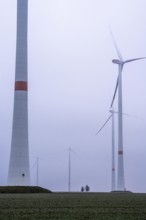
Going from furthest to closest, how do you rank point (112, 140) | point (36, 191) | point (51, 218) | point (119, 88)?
point (112, 140), point (119, 88), point (36, 191), point (51, 218)

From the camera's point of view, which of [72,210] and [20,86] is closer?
[72,210]

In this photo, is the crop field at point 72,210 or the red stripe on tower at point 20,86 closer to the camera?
the crop field at point 72,210

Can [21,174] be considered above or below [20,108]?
below

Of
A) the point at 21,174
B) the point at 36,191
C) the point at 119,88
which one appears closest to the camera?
the point at 36,191

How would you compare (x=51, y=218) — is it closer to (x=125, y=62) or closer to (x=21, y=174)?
(x=21, y=174)

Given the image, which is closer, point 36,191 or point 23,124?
point 36,191

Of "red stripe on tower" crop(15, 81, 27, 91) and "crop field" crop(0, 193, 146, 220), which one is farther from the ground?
"red stripe on tower" crop(15, 81, 27, 91)

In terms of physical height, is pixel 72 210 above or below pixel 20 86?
below

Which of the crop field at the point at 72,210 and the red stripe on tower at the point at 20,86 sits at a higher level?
the red stripe on tower at the point at 20,86

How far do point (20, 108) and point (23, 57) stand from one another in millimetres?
5737

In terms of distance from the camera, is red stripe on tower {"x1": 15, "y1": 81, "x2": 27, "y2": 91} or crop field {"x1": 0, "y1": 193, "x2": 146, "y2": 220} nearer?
crop field {"x1": 0, "y1": 193, "x2": 146, "y2": 220}

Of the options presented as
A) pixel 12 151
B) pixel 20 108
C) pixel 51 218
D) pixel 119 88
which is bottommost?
pixel 51 218

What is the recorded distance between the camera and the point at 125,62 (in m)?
82.5

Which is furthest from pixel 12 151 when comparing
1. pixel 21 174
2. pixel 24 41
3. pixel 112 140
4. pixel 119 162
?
pixel 112 140
